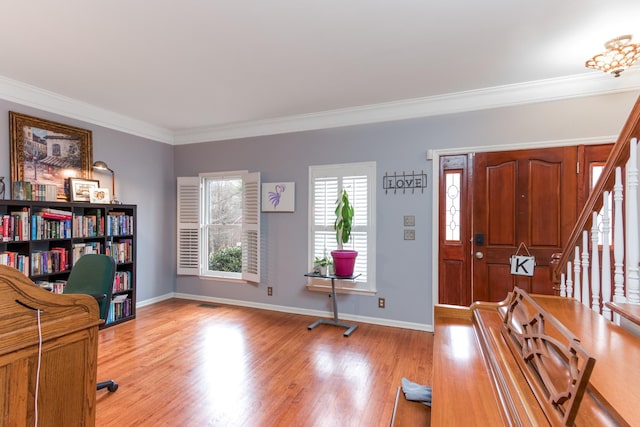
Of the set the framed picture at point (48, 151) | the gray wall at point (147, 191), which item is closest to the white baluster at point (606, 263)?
the framed picture at point (48, 151)

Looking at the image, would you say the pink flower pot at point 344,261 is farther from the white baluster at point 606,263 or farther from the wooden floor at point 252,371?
the white baluster at point 606,263

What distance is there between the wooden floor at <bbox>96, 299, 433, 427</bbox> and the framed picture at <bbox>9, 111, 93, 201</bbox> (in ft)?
6.05

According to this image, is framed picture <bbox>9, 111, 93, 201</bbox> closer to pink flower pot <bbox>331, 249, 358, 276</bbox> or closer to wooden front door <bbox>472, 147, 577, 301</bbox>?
pink flower pot <bbox>331, 249, 358, 276</bbox>

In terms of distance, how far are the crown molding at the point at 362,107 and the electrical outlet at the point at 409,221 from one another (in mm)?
1158

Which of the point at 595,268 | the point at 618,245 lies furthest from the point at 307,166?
the point at 618,245

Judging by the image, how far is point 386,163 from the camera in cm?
378

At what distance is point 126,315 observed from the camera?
Result: 12.9 ft

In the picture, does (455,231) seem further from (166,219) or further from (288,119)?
(166,219)

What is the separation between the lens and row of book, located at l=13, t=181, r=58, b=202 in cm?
314

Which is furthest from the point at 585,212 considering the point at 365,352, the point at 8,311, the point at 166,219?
the point at 166,219

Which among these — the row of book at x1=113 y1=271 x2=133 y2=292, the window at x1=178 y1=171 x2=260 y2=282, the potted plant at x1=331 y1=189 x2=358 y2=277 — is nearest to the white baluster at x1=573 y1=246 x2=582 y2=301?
the potted plant at x1=331 y1=189 x2=358 y2=277

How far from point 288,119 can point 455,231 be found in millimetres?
2508

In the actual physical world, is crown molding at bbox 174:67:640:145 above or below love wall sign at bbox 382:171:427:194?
above

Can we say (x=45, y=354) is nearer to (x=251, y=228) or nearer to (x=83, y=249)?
(x=83, y=249)
